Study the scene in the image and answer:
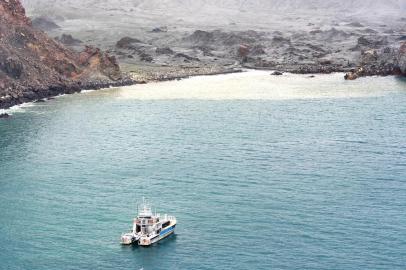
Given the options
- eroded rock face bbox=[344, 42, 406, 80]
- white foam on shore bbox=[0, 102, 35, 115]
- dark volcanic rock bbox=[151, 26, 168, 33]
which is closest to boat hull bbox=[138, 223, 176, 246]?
white foam on shore bbox=[0, 102, 35, 115]

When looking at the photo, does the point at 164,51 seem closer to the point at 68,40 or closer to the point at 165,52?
the point at 165,52

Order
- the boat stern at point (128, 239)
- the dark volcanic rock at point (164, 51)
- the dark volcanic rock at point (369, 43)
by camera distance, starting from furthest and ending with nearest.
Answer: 1. the dark volcanic rock at point (164, 51)
2. the dark volcanic rock at point (369, 43)
3. the boat stern at point (128, 239)

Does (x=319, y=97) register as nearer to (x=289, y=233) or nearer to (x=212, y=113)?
(x=212, y=113)

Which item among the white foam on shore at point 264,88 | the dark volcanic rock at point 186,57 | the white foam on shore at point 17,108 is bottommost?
the dark volcanic rock at point 186,57

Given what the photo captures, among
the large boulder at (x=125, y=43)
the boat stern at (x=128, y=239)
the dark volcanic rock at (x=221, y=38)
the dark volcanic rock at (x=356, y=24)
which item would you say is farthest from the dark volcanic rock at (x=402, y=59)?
the boat stern at (x=128, y=239)

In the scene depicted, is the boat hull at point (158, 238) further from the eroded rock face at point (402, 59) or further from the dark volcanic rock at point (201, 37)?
the dark volcanic rock at point (201, 37)

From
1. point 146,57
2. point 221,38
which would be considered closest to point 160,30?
point 221,38

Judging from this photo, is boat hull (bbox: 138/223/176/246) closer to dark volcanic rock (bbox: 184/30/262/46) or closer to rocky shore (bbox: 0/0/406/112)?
rocky shore (bbox: 0/0/406/112)
